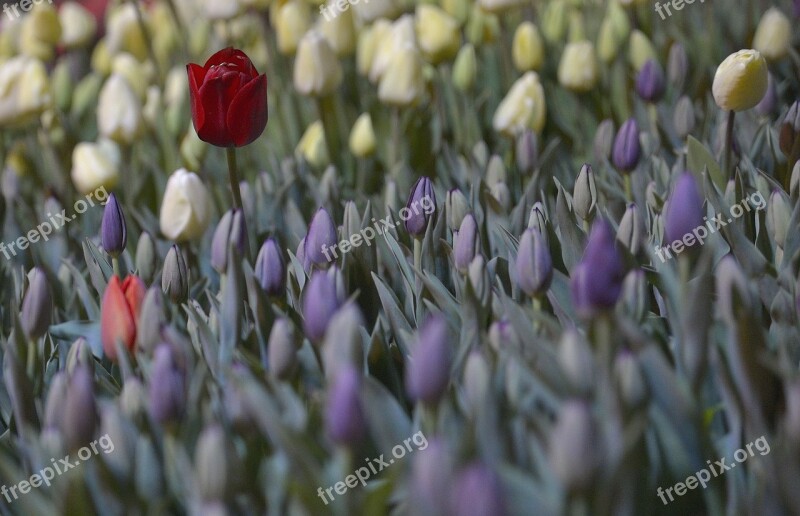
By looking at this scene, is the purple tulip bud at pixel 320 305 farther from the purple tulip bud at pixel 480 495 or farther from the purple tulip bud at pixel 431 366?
the purple tulip bud at pixel 480 495

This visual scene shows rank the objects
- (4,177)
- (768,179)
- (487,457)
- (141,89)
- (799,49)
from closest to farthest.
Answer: (487,457) → (768,179) → (4,177) → (799,49) → (141,89)

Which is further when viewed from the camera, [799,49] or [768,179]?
[799,49]

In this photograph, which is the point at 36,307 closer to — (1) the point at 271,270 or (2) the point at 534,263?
(1) the point at 271,270

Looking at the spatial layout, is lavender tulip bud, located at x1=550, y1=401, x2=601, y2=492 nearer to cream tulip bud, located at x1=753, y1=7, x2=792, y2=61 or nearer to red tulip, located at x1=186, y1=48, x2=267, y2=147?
red tulip, located at x1=186, y1=48, x2=267, y2=147

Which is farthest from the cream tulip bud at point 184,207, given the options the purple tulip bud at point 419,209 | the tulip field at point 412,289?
the purple tulip bud at point 419,209

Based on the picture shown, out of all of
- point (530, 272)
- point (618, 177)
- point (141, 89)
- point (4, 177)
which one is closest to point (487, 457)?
point (530, 272)

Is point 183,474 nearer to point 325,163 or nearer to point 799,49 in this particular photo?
point 325,163
